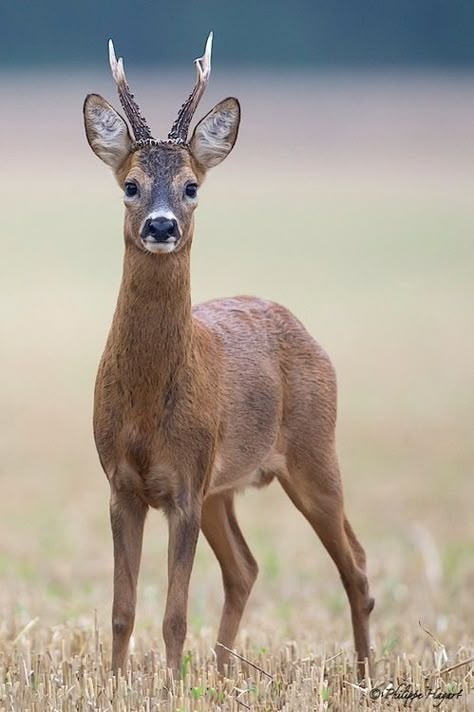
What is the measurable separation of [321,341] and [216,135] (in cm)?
2182

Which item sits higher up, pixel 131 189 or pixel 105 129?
pixel 105 129

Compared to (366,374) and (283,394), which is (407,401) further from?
(283,394)

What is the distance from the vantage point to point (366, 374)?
28875 millimetres

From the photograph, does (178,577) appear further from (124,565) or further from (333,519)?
(333,519)

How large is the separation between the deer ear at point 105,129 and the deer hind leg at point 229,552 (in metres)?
2.30

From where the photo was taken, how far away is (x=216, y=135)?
9305 millimetres

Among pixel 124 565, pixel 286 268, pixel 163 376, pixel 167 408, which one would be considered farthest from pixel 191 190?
pixel 286 268

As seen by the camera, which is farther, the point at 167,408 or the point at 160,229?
the point at 167,408

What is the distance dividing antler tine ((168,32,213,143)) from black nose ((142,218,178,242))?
0.65 meters

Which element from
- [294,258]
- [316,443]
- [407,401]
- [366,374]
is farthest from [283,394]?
[294,258]

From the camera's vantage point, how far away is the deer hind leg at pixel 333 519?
10.2 meters

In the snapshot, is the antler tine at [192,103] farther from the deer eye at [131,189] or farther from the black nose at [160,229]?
the black nose at [160,229]

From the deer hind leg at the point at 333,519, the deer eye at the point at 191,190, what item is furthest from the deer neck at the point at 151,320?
the deer hind leg at the point at 333,519

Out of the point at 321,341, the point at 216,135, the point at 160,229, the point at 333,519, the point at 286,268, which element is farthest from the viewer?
the point at 286,268
